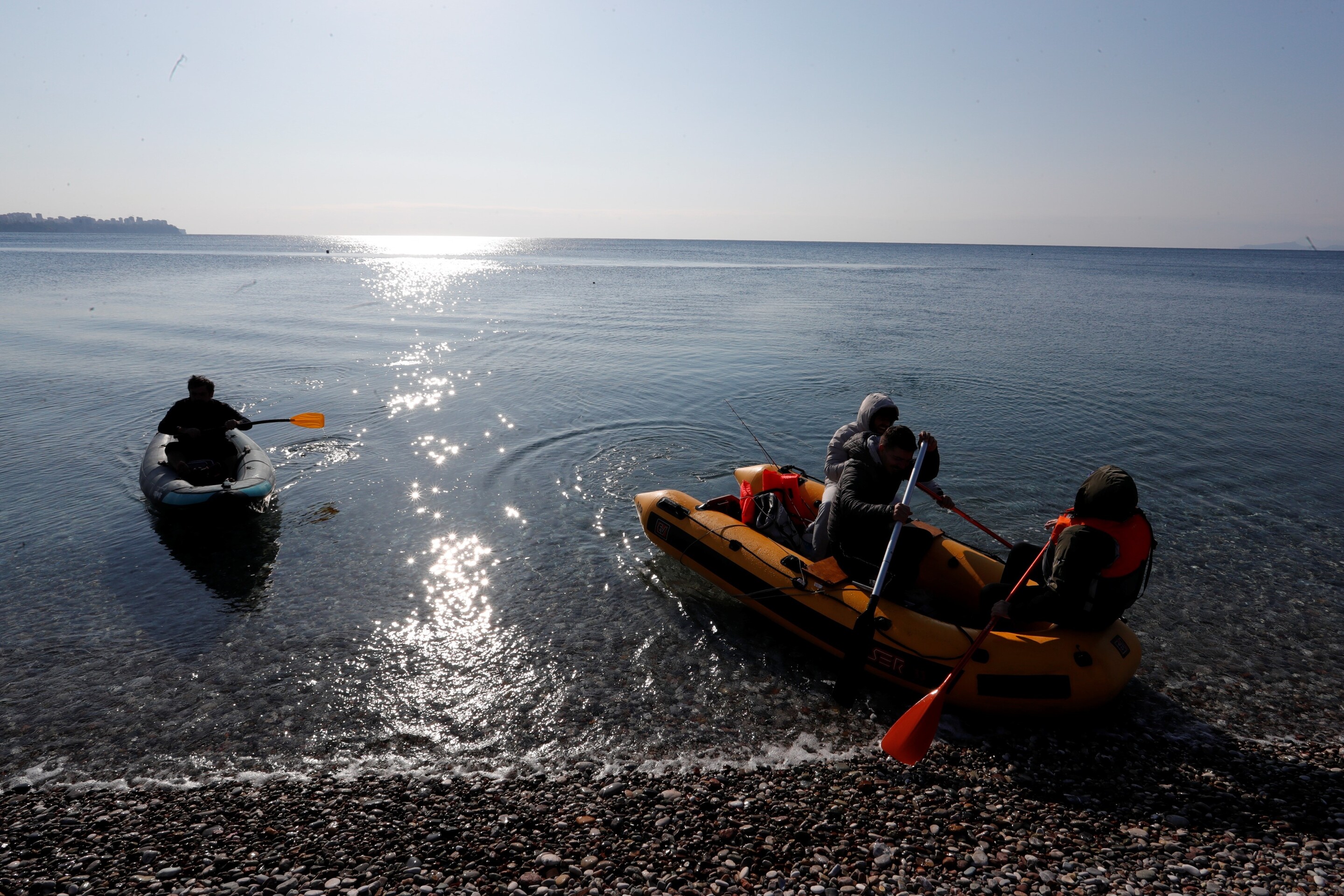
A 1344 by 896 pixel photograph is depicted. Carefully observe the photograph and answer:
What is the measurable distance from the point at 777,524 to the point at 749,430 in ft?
17.7

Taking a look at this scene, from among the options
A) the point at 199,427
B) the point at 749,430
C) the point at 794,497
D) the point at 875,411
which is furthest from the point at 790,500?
the point at 199,427

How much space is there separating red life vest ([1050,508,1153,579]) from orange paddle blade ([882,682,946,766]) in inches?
64.2

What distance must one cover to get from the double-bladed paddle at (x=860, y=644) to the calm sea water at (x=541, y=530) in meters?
0.22

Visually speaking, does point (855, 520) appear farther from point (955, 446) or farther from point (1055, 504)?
point (955, 446)

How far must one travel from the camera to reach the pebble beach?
13.0ft

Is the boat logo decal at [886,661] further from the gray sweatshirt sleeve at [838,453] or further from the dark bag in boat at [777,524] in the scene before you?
the gray sweatshirt sleeve at [838,453]

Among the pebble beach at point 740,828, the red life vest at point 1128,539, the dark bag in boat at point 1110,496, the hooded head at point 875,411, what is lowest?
the pebble beach at point 740,828

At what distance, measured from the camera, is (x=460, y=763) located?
17.1ft

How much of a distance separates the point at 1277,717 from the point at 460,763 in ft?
21.8

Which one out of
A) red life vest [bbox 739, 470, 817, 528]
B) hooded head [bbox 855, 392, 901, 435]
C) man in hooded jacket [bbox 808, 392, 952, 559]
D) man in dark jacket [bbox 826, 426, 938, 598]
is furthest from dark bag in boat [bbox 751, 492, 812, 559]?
hooded head [bbox 855, 392, 901, 435]

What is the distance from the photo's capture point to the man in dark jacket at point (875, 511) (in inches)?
238

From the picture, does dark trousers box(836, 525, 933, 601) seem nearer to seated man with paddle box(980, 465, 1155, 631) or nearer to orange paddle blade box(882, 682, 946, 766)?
seated man with paddle box(980, 465, 1155, 631)

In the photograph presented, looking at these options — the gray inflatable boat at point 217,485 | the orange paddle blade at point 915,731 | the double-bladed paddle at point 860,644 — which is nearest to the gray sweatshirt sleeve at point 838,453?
the double-bladed paddle at point 860,644

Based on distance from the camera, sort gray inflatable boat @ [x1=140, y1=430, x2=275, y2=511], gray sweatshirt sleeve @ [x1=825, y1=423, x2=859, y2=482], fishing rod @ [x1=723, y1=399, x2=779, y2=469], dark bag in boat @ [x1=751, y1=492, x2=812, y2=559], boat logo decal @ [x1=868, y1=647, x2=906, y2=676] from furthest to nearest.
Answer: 1. fishing rod @ [x1=723, y1=399, x2=779, y2=469]
2. gray inflatable boat @ [x1=140, y1=430, x2=275, y2=511]
3. dark bag in boat @ [x1=751, y1=492, x2=812, y2=559]
4. gray sweatshirt sleeve @ [x1=825, y1=423, x2=859, y2=482]
5. boat logo decal @ [x1=868, y1=647, x2=906, y2=676]
